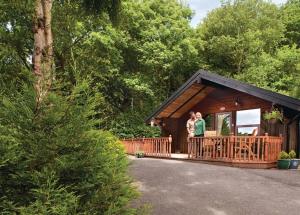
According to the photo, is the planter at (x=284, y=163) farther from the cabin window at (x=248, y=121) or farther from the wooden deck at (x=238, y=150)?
the cabin window at (x=248, y=121)

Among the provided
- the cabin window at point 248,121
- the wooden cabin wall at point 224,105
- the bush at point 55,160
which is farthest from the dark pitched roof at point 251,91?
the bush at point 55,160

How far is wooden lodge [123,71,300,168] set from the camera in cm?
1280

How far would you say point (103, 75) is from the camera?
25.7 metres

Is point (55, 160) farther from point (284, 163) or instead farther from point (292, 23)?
point (292, 23)

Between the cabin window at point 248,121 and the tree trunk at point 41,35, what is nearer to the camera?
the tree trunk at point 41,35

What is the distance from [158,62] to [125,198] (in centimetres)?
2661

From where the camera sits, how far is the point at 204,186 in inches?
343

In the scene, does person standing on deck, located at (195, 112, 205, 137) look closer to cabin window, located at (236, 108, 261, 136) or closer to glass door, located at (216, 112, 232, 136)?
cabin window, located at (236, 108, 261, 136)

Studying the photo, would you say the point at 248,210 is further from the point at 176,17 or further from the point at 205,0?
the point at 205,0

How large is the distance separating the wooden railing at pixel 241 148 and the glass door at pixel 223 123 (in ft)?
11.6

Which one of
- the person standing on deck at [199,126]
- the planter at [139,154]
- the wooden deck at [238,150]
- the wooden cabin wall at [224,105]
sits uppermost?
the wooden cabin wall at [224,105]

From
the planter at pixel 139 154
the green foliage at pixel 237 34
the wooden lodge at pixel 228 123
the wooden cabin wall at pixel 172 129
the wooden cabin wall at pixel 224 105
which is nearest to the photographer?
the wooden lodge at pixel 228 123

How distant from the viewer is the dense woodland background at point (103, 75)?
3637 millimetres

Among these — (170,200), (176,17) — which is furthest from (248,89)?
(176,17)
